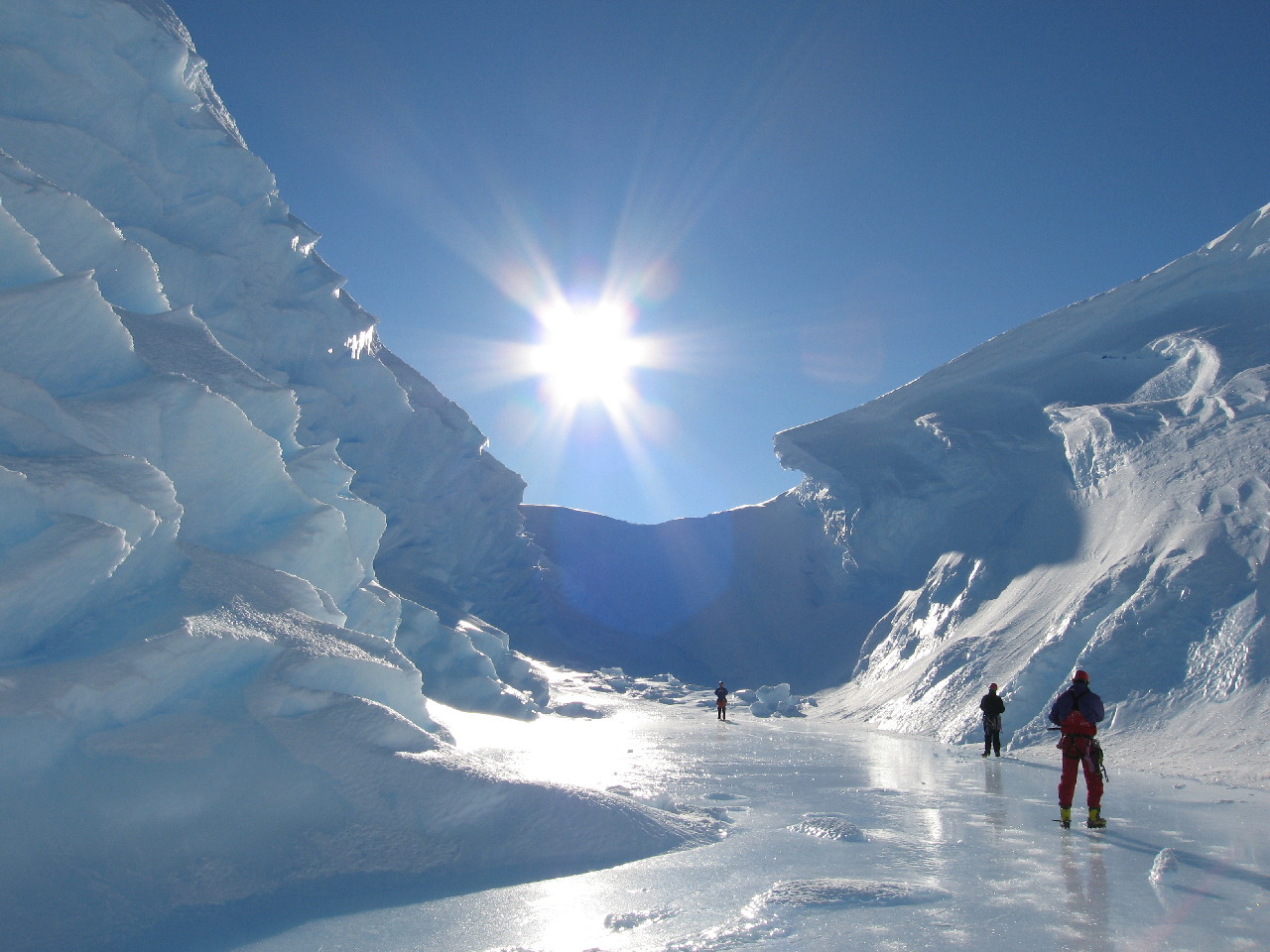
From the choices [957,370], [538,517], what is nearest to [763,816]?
[957,370]

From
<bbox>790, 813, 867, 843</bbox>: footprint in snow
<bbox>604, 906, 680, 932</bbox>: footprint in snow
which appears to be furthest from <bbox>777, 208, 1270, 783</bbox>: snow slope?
<bbox>604, 906, 680, 932</bbox>: footprint in snow

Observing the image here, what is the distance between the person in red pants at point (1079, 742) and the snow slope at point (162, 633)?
2.82m

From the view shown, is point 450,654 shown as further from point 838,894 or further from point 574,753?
point 838,894

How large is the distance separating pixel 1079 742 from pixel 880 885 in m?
2.69

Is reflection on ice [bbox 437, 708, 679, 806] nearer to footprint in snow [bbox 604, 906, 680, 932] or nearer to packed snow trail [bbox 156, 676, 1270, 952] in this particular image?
packed snow trail [bbox 156, 676, 1270, 952]

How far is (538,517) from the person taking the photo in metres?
49.5

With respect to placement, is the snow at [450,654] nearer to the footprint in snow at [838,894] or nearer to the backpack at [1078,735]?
the footprint in snow at [838,894]

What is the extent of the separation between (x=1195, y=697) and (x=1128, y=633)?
1433mm

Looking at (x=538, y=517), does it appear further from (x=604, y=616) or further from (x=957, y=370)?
(x=957, y=370)

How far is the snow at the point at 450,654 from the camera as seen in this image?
4152 millimetres

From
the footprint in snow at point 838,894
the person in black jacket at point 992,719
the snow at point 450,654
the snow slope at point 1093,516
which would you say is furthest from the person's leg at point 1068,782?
the person in black jacket at point 992,719

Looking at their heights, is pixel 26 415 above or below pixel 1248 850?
above

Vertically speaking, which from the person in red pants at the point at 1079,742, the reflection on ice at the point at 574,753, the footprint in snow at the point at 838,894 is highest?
the person in red pants at the point at 1079,742

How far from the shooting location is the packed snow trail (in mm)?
3645
